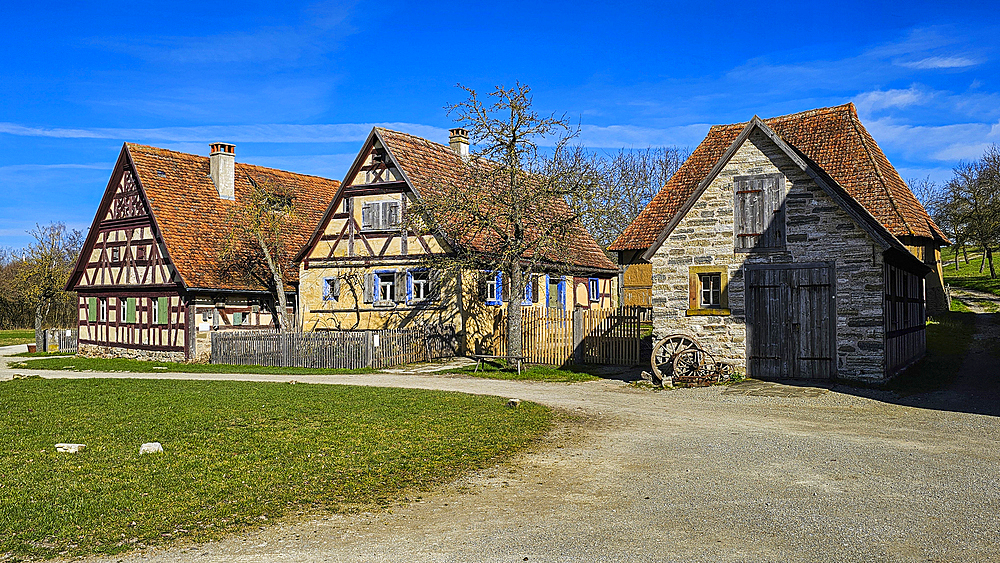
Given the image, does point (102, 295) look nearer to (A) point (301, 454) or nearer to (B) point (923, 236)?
(A) point (301, 454)

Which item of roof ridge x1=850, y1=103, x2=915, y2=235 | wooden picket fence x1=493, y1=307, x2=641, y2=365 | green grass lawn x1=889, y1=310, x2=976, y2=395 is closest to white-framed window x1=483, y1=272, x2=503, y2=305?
wooden picket fence x1=493, y1=307, x2=641, y2=365

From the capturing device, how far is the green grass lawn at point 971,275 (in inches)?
2154

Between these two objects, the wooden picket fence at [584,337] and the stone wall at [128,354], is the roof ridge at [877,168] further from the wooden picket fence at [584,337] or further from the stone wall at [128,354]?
the stone wall at [128,354]

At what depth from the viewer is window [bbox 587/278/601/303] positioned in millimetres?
35594

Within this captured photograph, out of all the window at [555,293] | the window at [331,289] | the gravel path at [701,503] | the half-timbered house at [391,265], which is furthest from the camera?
the window at [555,293]

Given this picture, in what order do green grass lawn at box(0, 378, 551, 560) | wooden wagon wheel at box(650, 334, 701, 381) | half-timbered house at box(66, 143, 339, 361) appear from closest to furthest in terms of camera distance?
green grass lawn at box(0, 378, 551, 560) → wooden wagon wheel at box(650, 334, 701, 381) → half-timbered house at box(66, 143, 339, 361)

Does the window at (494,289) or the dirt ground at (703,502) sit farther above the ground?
the window at (494,289)

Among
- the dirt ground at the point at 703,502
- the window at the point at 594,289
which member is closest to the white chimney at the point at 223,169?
the window at the point at 594,289

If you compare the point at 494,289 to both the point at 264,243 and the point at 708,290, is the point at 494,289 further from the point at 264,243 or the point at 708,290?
the point at 708,290

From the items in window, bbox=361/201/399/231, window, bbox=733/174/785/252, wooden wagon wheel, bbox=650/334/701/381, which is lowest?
wooden wagon wheel, bbox=650/334/701/381

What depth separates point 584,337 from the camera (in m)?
25.1

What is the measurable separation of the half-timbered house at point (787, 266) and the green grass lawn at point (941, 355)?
21.6 inches

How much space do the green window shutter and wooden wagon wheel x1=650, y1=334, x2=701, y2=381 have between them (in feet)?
69.8

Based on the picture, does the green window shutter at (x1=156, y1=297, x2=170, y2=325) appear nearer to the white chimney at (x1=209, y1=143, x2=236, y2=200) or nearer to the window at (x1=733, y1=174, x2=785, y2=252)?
the white chimney at (x1=209, y1=143, x2=236, y2=200)
